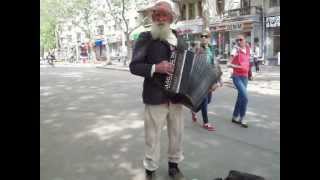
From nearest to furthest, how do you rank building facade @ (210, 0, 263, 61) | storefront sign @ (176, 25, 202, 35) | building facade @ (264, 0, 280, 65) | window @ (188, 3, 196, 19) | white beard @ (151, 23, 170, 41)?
white beard @ (151, 23, 170, 41), building facade @ (264, 0, 280, 65), building facade @ (210, 0, 263, 61), storefront sign @ (176, 25, 202, 35), window @ (188, 3, 196, 19)

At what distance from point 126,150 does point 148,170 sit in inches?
54.9

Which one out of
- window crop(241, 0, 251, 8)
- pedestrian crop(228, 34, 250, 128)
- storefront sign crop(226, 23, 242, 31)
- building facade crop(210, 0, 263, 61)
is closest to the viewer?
pedestrian crop(228, 34, 250, 128)

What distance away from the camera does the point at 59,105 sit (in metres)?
11.1

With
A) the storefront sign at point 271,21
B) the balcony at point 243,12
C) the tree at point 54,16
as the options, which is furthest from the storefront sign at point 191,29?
the tree at point 54,16

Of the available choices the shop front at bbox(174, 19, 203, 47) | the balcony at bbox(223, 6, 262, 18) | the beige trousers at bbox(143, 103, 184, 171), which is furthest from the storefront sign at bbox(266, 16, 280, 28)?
the beige trousers at bbox(143, 103, 184, 171)

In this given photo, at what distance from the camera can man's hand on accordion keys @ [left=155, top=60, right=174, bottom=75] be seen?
4.36 m

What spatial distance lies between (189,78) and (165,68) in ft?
1.02

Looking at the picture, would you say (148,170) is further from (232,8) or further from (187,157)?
(232,8)

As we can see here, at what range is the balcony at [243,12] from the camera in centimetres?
3300

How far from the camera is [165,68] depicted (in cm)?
436

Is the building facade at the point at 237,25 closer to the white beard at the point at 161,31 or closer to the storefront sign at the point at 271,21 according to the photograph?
the storefront sign at the point at 271,21

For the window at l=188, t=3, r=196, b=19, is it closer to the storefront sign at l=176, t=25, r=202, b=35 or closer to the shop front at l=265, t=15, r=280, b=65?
the storefront sign at l=176, t=25, r=202, b=35
